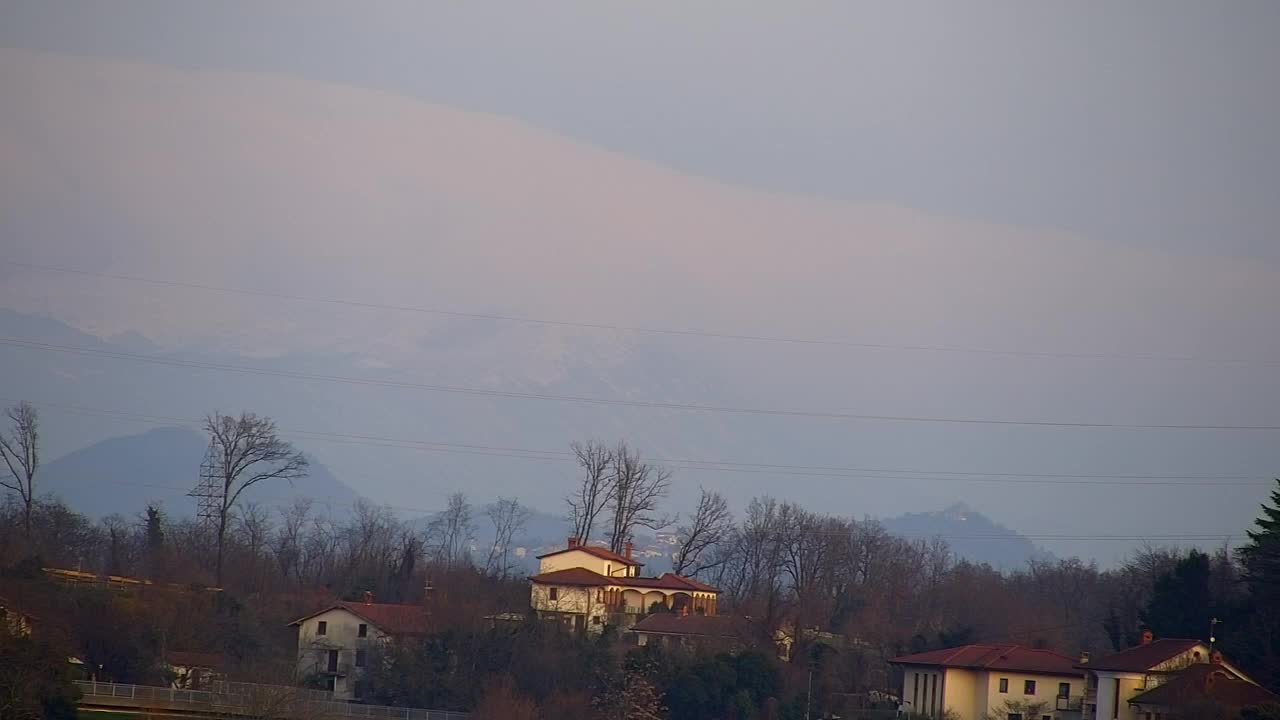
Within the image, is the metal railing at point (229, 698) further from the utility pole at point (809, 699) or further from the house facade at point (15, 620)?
the utility pole at point (809, 699)

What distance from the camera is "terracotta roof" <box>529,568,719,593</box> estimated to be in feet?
282

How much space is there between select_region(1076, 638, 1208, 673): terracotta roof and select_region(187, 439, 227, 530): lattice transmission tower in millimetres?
55497

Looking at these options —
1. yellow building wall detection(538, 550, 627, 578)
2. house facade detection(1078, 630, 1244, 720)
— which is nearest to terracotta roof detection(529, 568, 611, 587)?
yellow building wall detection(538, 550, 627, 578)

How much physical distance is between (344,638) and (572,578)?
1494 centimetres

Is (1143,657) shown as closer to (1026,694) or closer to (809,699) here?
(1026,694)

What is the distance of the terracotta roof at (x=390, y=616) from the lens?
75.6 metres

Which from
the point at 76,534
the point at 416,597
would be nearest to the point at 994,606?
the point at 416,597

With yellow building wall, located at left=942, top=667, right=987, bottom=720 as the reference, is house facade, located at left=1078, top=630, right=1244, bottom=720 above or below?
above

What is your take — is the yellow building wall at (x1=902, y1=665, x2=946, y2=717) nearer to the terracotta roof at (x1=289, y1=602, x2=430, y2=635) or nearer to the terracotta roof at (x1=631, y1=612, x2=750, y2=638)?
the terracotta roof at (x1=631, y1=612, x2=750, y2=638)

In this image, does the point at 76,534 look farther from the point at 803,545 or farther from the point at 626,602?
the point at 803,545

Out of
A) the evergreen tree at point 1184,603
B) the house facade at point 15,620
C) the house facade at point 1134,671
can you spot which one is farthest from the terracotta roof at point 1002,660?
the house facade at point 15,620

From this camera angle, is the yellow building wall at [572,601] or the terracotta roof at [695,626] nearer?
the terracotta roof at [695,626]

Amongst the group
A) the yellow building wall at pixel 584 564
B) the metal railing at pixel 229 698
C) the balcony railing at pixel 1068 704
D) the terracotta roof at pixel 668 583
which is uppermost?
the yellow building wall at pixel 584 564

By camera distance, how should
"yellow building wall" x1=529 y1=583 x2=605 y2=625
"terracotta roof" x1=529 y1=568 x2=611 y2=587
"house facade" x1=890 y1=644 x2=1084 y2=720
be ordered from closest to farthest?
1. "house facade" x1=890 y1=644 x2=1084 y2=720
2. "yellow building wall" x1=529 y1=583 x2=605 y2=625
3. "terracotta roof" x1=529 y1=568 x2=611 y2=587
